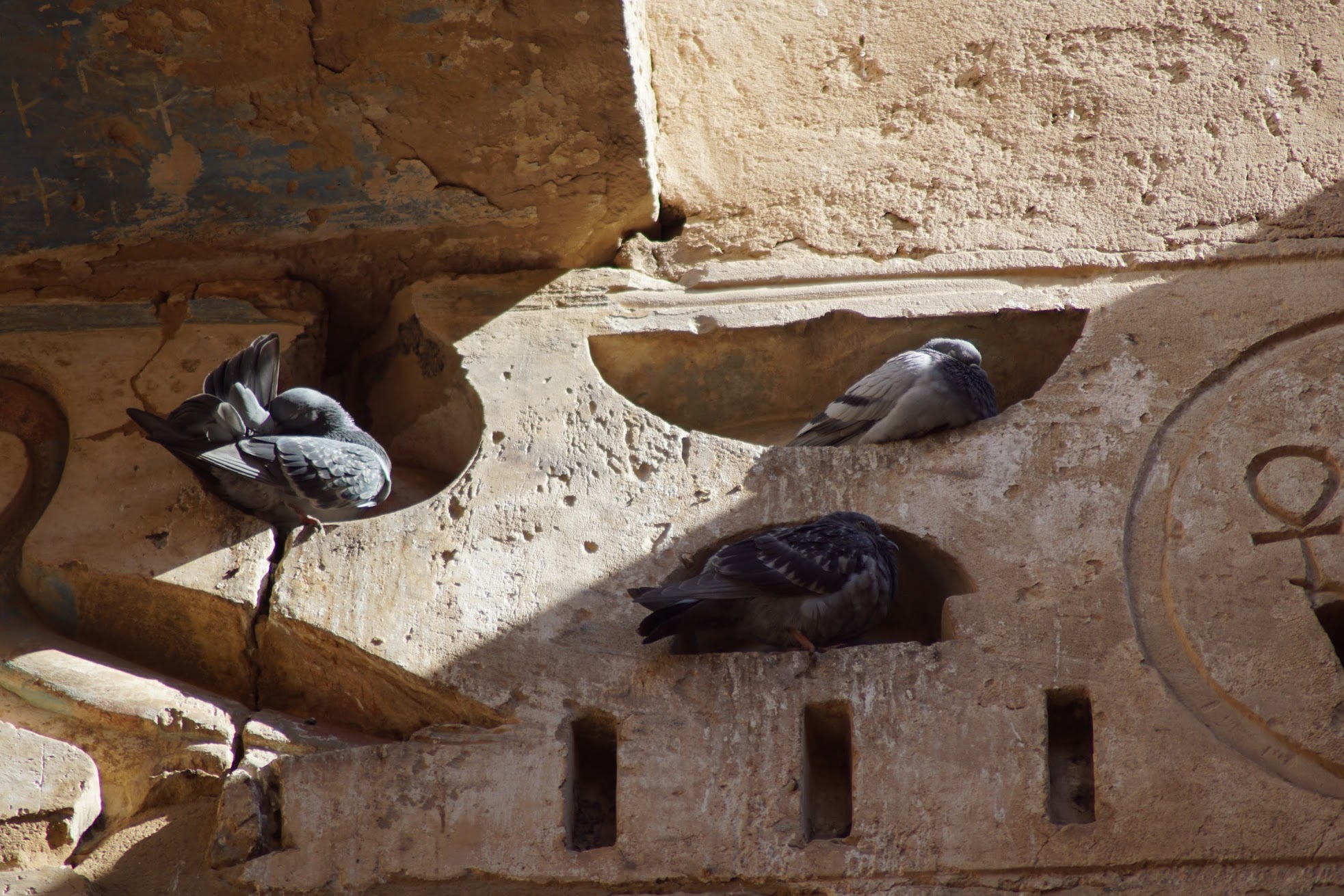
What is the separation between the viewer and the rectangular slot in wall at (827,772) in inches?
171

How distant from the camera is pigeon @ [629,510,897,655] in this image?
4.44 m

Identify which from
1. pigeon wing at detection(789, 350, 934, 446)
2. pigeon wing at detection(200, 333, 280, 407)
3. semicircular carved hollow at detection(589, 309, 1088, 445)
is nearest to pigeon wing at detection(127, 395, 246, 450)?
pigeon wing at detection(200, 333, 280, 407)

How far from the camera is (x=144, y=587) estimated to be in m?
4.84

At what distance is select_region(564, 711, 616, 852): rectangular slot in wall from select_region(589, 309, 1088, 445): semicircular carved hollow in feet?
4.43

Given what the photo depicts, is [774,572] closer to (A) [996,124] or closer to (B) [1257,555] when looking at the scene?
(B) [1257,555]

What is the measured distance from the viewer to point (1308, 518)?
4539 millimetres

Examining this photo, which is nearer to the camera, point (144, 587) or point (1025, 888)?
point (1025, 888)

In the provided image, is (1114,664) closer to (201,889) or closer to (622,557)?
(622,557)

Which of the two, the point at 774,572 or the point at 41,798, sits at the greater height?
the point at 774,572

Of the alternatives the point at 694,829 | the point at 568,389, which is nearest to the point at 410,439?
the point at 568,389

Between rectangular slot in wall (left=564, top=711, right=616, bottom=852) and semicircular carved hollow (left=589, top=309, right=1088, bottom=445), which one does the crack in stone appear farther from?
rectangular slot in wall (left=564, top=711, right=616, bottom=852)

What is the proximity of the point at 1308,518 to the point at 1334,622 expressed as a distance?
1.00 ft

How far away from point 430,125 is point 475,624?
1.69 m

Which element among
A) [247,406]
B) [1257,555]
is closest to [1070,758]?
[1257,555]
